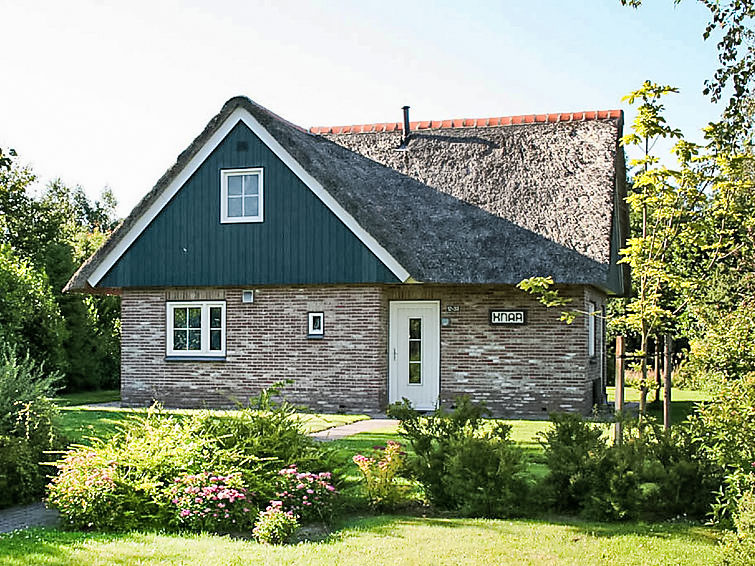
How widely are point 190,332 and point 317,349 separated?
299 cm

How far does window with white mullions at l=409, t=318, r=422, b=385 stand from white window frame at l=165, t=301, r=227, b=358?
3859 mm

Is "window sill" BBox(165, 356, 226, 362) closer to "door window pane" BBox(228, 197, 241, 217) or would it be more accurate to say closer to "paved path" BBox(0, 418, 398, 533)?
"door window pane" BBox(228, 197, 241, 217)

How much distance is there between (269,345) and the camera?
1939cm

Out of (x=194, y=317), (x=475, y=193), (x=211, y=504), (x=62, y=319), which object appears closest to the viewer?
(x=211, y=504)

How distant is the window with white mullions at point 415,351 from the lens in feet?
63.0

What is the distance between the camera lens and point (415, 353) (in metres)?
19.2

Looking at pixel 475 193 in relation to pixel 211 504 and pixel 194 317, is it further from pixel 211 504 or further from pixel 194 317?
pixel 211 504

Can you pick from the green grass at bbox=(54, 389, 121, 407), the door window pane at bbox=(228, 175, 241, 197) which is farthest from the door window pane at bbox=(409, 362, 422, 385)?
the green grass at bbox=(54, 389, 121, 407)

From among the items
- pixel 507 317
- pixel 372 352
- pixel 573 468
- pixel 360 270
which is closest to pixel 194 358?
pixel 372 352

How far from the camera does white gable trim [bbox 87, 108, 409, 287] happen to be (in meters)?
18.3

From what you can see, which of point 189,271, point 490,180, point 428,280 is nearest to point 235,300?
point 189,271

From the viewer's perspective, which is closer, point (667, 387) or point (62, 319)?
point (667, 387)

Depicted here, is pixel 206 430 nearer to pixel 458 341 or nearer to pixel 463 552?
pixel 463 552

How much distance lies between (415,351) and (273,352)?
9.40 feet
